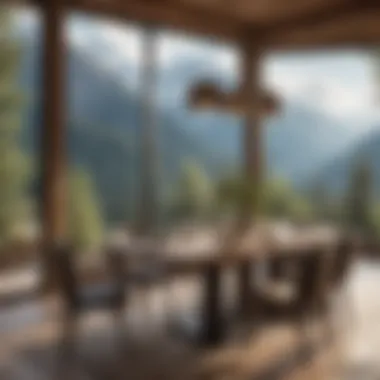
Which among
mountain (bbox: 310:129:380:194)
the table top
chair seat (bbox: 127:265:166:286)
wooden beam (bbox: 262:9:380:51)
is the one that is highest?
wooden beam (bbox: 262:9:380:51)

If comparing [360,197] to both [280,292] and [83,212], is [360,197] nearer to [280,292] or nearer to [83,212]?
[83,212]

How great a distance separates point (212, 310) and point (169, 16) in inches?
139

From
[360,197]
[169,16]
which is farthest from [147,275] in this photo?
[360,197]

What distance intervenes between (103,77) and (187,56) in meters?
1.15

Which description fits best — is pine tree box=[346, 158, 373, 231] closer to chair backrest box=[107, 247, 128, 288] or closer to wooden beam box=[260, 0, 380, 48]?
wooden beam box=[260, 0, 380, 48]

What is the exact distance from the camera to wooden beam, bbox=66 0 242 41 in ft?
20.1

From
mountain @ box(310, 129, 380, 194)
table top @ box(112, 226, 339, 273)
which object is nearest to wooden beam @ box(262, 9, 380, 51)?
mountain @ box(310, 129, 380, 194)

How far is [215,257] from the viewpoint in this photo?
4340 mm

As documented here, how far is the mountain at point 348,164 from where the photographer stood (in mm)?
8172

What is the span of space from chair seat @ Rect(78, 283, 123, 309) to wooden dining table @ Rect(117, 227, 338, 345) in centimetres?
30

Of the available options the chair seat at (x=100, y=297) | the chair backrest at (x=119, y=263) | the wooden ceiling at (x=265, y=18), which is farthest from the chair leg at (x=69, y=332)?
the wooden ceiling at (x=265, y=18)

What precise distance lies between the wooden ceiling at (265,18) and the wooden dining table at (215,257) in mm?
2713

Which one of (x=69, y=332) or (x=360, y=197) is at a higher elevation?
(x=360, y=197)

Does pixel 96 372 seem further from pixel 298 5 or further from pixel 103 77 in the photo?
pixel 298 5
